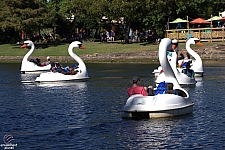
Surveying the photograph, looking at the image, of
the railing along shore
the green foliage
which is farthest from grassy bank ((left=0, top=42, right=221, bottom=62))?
the green foliage

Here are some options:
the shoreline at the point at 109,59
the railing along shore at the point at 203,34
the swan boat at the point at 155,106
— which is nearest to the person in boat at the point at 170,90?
the swan boat at the point at 155,106

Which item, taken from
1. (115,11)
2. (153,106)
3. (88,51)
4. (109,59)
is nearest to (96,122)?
(153,106)

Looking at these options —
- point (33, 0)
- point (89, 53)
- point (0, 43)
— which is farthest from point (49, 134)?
point (0, 43)

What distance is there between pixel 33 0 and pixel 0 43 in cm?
826

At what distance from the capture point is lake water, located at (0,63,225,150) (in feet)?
52.9

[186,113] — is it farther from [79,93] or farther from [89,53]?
[89,53]

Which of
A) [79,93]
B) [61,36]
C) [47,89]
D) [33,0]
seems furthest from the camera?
Result: [61,36]

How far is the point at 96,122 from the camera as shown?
19.2 m

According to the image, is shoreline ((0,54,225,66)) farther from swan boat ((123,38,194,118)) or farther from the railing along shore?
swan boat ((123,38,194,118))

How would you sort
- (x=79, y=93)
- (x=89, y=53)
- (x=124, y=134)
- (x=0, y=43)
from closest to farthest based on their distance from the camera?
1. (x=124, y=134)
2. (x=79, y=93)
3. (x=89, y=53)
4. (x=0, y=43)

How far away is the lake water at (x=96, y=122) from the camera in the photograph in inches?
634

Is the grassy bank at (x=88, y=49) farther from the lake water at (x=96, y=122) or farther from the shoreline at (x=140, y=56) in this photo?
the lake water at (x=96, y=122)

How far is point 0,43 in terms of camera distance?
249 feet

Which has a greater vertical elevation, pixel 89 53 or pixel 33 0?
pixel 33 0
